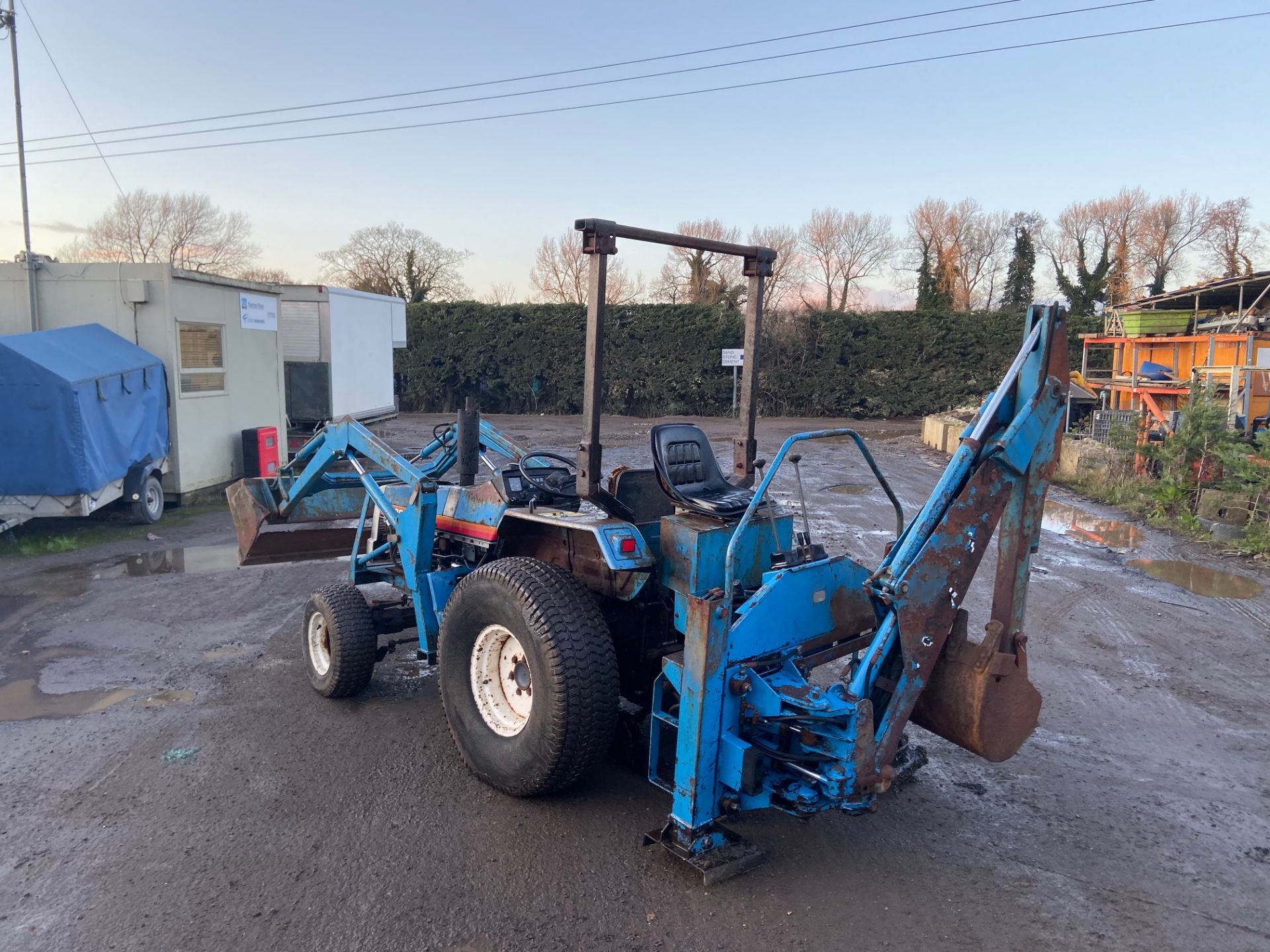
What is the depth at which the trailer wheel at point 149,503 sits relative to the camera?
33.7 feet

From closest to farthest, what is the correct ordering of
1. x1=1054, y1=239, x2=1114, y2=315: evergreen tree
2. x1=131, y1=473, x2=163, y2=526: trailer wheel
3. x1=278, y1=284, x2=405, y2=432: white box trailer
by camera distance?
x1=131, y1=473, x2=163, y2=526: trailer wheel
x1=278, y1=284, x2=405, y2=432: white box trailer
x1=1054, y1=239, x2=1114, y2=315: evergreen tree

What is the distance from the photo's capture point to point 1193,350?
14219mm

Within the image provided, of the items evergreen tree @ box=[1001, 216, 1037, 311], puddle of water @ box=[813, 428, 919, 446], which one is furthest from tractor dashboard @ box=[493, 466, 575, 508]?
evergreen tree @ box=[1001, 216, 1037, 311]

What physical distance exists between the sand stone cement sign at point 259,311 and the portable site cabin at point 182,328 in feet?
0.08

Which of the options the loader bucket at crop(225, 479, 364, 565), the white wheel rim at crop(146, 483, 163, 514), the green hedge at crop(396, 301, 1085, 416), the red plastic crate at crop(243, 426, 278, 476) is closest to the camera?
the loader bucket at crop(225, 479, 364, 565)

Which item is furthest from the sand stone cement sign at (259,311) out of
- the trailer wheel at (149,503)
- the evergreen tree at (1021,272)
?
the evergreen tree at (1021,272)

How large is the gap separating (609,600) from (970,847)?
1894 mm

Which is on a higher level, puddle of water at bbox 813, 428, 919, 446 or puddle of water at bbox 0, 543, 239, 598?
puddle of water at bbox 813, 428, 919, 446

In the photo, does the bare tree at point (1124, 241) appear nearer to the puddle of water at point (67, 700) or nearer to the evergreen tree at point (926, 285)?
the evergreen tree at point (926, 285)

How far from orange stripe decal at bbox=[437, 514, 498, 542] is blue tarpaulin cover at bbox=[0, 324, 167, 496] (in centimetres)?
598

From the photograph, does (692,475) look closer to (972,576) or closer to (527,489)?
(527,489)

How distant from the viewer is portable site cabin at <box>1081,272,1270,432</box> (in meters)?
11.8

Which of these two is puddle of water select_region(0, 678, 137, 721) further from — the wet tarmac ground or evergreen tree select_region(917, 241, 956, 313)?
evergreen tree select_region(917, 241, 956, 313)

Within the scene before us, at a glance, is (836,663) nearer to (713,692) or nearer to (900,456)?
(713,692)
